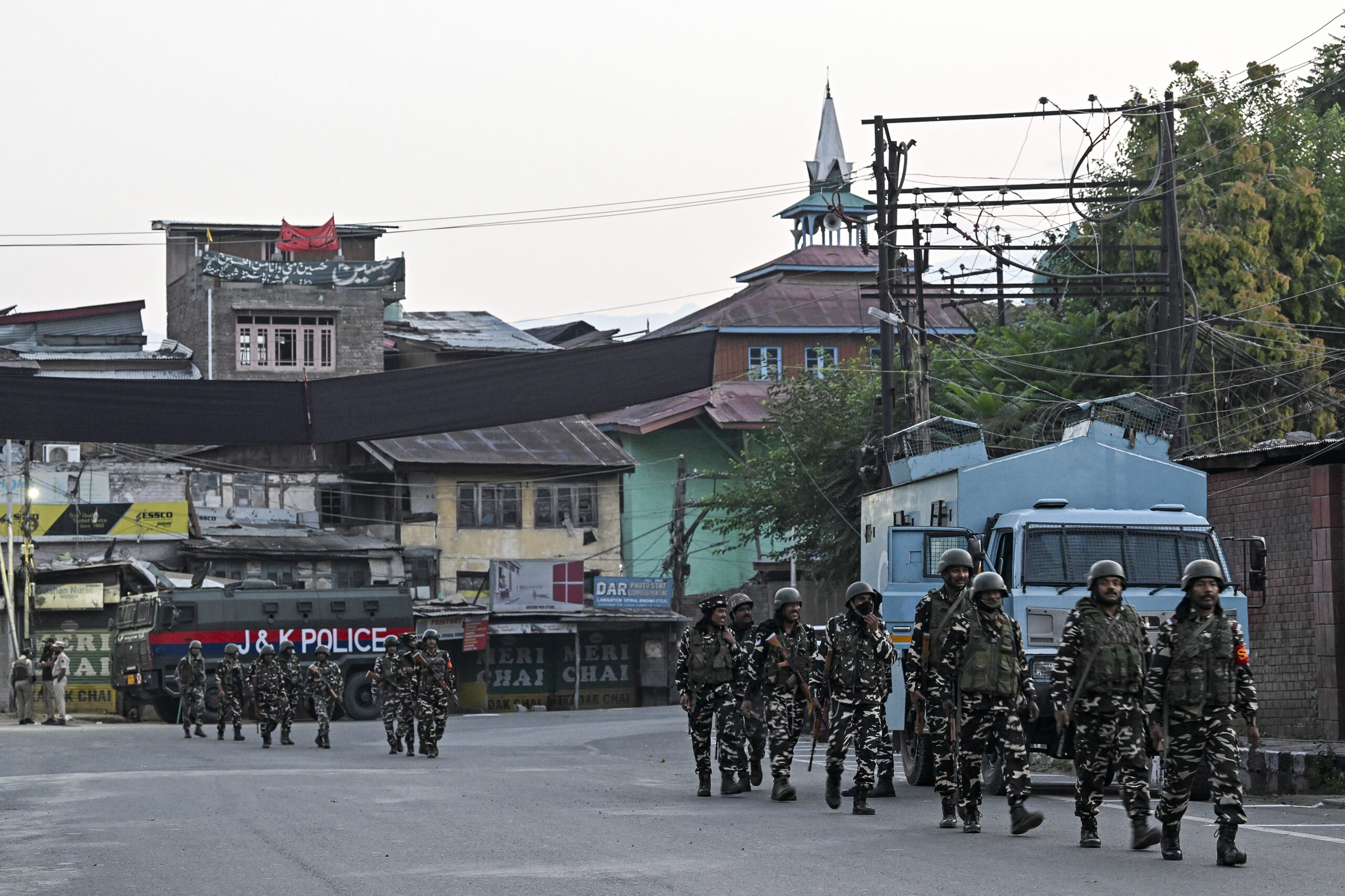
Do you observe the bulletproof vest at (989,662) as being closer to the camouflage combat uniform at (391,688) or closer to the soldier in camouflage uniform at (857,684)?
the soldier in camouflage uniform at (857,684)

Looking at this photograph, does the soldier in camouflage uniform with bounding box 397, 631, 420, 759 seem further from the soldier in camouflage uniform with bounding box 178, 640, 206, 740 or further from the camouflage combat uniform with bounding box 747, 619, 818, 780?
the camouflage combat uniform with bounding box 747, 619, 818, 780

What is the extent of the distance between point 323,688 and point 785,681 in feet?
43.8

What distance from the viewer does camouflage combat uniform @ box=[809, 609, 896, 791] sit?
13.3 meters

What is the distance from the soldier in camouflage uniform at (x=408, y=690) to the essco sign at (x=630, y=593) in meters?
24.7

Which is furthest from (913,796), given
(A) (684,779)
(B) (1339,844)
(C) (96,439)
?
(C) (96,439)

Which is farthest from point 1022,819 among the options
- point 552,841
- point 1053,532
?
point 1053,532

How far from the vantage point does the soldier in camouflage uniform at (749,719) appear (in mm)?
14992

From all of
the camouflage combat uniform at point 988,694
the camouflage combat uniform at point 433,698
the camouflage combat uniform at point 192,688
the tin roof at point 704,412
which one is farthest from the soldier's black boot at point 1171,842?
the tin roof at point 704,412

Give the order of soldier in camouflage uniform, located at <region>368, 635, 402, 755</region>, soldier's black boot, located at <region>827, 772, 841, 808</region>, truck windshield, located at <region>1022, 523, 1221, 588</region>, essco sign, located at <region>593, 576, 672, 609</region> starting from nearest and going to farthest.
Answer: soldier's black boot, located at <region>827, 772, 841, 808</region>
truck windshield, located at <region>1022, 523, 1221, 588</region>
soldier in camouflage uniform, located at <region>368, 635, 402, 755</region>
essco sign, located at <region>593, 576, 672, 609</region>

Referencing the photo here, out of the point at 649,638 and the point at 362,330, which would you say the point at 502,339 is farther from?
the point at 649,638

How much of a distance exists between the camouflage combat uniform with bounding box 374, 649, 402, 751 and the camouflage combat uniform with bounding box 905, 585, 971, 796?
1138 cm

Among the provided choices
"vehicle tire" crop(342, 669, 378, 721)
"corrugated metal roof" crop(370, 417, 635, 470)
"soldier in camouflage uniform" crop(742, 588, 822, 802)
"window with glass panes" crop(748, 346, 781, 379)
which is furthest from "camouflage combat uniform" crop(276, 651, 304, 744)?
"window with glass panes" crop(748, 346, 781, 379)

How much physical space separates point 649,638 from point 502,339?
1449 centimetres

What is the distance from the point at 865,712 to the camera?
1347 centimetres
